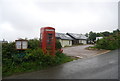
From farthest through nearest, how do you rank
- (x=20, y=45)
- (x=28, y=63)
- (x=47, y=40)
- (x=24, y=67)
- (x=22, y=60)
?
(x=47, y=40) → (x=20, y=45) → (x=22, y=60) → (x=28, y=63) → (x=24, y=67)

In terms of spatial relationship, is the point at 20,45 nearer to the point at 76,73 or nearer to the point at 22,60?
the point at 22,60

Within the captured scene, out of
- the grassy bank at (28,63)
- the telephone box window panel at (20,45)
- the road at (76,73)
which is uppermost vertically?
the telephone box window panel at (20,45)

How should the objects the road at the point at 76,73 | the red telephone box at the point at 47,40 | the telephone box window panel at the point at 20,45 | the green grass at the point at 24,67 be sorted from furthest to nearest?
the red telephone box at the point at 47,40 → the telephone box window panel at the point at 20,45 → the green grass at the point at 24,67 → the road at the point at 76,73

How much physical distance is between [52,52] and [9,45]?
3203mm

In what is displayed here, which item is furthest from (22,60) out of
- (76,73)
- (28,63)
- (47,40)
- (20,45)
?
(76,73)

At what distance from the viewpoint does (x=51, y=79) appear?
3.78 m

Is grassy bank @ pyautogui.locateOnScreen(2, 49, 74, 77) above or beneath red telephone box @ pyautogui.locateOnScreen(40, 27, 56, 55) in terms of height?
beneath

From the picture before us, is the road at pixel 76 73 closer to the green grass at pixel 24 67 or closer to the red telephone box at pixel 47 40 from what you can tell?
the green grass at pixel 24 67

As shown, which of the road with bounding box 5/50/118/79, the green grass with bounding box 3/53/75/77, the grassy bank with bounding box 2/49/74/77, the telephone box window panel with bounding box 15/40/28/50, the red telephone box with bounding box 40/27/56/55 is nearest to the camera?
the road with bounding box 5/50/118/79

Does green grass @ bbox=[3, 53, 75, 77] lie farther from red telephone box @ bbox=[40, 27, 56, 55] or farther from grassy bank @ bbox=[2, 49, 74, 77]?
red telephone box @ bbox=[40, 27, 56, 55]

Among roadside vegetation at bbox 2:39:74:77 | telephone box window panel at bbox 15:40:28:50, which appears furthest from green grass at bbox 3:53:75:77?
telephone box window panel at bbox 15:40:28:50

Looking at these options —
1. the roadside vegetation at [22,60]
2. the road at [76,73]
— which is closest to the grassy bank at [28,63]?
the roadside vegetation at [22,60]

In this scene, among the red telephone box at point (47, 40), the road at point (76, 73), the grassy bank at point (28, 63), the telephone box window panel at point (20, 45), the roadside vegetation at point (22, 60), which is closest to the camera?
→ the road at point (76, 73)

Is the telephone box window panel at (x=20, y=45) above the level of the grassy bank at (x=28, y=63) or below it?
above
